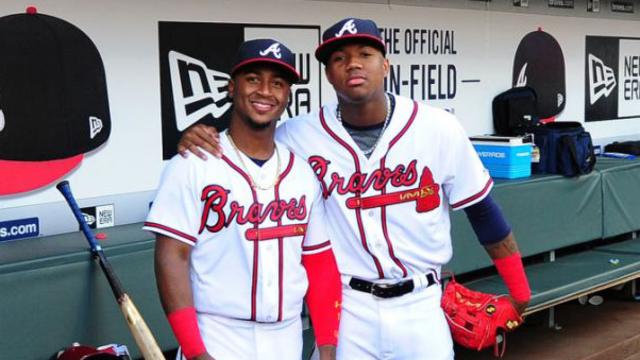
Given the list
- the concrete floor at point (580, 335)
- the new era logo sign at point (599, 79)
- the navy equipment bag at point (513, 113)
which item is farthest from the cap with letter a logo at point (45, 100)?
the new era logo sign at point (599, 79)

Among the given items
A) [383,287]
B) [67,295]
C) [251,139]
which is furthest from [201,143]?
[67,295]

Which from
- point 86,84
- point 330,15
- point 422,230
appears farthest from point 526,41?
point 422,230

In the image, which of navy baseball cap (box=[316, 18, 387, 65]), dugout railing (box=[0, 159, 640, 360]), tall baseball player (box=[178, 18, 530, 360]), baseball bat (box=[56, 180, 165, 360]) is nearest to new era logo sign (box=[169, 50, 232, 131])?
dugout railing (box=[0, 159, 640, 360])

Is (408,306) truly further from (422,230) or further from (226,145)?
(226,145)

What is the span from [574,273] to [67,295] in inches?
127

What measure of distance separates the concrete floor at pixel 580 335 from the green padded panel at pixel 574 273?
0.34 meters

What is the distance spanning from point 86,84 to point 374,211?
1585 millimetres

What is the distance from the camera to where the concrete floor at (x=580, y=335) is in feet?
17.4

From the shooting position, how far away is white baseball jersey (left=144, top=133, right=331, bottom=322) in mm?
2311

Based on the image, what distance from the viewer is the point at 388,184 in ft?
8.87

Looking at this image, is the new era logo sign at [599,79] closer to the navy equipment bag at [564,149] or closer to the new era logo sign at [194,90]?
the navy equipment bag at [564,149]

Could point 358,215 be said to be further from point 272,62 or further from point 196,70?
point 196,70

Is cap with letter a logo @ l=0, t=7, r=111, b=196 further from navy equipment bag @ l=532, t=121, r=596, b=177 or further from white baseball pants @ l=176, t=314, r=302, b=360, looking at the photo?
navy equipment bag @ l=532, t=121, r=596, b=177

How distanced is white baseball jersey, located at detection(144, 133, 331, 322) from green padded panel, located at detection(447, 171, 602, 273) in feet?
8.88
